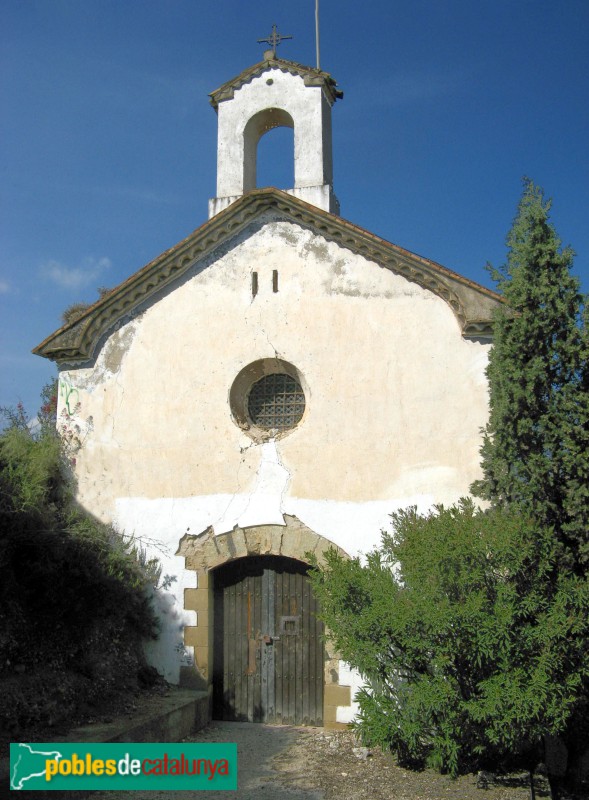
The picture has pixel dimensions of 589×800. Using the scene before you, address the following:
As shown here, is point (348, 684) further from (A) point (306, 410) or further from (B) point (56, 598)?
(B) point (56, 598)

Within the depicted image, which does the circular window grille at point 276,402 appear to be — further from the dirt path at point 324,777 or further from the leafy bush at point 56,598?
the dirt path at point 324,777

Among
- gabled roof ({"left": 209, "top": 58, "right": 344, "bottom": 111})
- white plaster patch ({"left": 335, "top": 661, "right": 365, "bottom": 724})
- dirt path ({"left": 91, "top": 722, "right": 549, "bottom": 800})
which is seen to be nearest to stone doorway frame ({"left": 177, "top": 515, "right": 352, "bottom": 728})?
white plaster patch ({"left": 335, "top": 661, "right": 365, "bottom": 724})

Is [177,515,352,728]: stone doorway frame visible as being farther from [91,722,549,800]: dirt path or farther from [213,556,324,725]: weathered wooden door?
A: [91,722,549,800]: dirt path

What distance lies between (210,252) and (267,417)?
8.06ft

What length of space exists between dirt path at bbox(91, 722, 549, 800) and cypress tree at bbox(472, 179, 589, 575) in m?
2.42

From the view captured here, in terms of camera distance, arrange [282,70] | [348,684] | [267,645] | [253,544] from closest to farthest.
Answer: [348,684], [253,544], [267,645], [282,70]

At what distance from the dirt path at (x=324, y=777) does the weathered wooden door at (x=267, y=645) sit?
539 mm

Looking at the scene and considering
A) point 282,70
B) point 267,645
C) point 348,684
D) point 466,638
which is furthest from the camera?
point 282,70

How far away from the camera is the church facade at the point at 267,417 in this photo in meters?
9.61

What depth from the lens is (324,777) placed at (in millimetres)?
7719

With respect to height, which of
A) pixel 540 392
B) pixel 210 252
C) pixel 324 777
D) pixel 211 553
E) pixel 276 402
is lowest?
pixel 324 777

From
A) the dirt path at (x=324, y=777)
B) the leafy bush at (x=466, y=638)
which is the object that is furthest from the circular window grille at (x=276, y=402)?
the dirt path at (x=324, y=777)

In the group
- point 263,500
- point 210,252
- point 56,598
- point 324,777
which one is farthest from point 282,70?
point 324,777

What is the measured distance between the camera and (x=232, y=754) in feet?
25.9
